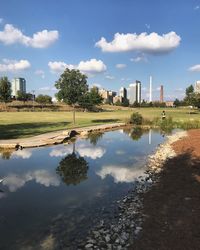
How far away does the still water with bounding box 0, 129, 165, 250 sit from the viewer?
379 inches

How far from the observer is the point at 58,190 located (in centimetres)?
1450

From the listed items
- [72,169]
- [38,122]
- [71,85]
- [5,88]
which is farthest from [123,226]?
[5,88]

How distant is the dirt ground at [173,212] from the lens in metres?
8.68

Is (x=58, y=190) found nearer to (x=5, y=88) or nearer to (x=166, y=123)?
(x=166, y=123)

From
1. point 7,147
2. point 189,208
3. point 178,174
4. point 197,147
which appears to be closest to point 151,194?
point 189,208

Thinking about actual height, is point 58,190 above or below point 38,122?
below

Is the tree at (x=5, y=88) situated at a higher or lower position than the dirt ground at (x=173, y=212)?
higher

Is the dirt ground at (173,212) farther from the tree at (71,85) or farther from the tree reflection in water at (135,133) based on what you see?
the tree at (71,85)

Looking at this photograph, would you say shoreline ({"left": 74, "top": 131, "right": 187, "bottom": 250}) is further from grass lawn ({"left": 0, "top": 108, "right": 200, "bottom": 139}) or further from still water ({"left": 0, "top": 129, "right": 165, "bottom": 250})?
grass lawn ({"left": 0, "top": 108, "right": 200, "bottom": 139})

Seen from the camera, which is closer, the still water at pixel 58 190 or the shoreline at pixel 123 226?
the shoreline at pixel 123 226

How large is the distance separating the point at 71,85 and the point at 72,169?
2661cm

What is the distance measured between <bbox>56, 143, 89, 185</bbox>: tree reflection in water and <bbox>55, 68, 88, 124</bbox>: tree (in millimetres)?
21545

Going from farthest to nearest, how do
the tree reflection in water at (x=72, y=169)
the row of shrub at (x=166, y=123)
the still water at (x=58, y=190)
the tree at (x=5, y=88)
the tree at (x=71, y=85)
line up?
the tree at (x=5, y=88)
the row of shrub at (x=166, y=123)
the tree at (x=71, y=85)
the tree reflection in water at (x=72, y=169)
the still water at (x=58, y=190)

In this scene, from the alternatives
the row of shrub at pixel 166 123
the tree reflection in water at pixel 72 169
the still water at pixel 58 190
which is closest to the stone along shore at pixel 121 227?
the still water at pixel 58 190
